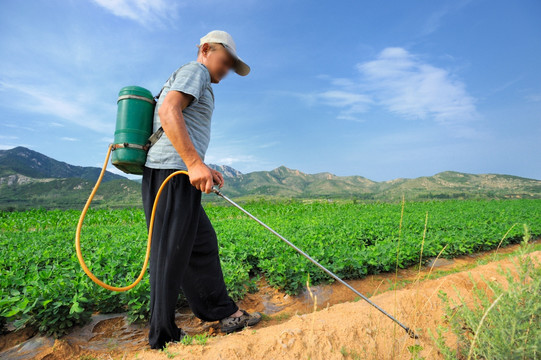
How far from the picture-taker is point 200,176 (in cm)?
229

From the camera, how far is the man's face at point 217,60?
261 cm

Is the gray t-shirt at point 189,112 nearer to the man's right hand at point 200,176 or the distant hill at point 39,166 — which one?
the man's right hand at point 200,176

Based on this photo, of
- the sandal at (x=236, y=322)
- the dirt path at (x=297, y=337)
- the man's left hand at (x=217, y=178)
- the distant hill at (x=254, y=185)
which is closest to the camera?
the dirt path at (x=297, y=337)

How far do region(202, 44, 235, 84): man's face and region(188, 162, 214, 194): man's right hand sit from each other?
92 centimetres

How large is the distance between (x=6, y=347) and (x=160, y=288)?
1.86 m

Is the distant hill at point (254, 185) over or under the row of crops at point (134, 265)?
over

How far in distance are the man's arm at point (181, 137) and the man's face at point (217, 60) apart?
0.48 metres

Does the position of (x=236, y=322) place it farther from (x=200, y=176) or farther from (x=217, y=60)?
(x=217, y=60)

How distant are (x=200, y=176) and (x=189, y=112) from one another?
2.03ft

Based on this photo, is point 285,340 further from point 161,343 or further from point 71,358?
point 71,358

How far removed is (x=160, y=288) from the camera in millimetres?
2500

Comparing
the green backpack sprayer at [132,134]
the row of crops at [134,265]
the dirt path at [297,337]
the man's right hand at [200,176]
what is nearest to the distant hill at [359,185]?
the row of crops at [134,265]

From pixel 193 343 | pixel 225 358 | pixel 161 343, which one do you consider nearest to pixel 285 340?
pixel 225 358

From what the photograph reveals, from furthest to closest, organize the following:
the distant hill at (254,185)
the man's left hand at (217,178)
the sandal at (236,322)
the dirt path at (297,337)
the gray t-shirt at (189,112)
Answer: the distant hill at (254,185)
the sandal at (236,322)
the man's left hand at (217,178)
the gray t-shirt at (189,112)
the dirt path at (297,337)
